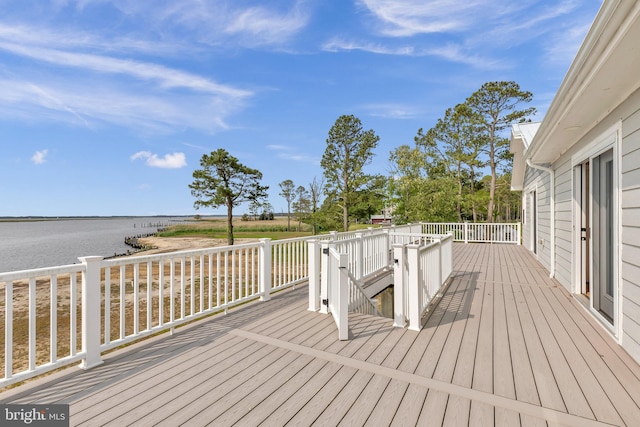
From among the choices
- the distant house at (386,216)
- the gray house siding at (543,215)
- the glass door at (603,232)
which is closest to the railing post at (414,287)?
the glass door at (603,232)

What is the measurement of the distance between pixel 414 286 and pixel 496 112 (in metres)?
19.2

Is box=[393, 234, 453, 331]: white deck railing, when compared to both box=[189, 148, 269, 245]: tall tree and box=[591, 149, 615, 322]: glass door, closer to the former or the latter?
box=[591, 149, 615, 322]: glass door

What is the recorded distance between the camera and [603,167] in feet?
10.6

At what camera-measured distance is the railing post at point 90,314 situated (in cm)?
223

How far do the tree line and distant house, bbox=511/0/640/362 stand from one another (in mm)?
12198

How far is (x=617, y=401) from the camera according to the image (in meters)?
1.74

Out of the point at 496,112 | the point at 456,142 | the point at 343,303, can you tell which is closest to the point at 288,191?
the point at 456,142

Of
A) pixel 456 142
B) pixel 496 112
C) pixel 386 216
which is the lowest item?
pixel 386 216

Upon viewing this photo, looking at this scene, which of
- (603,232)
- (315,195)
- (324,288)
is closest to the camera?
(603,232)

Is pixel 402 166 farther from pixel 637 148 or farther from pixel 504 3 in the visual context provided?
pixel 637 148

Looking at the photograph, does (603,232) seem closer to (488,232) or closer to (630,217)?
(630,217)

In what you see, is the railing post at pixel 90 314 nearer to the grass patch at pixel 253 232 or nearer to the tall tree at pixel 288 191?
the grass patch at pixel 253 232

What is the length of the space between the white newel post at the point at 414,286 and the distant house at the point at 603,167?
1685 millimetres

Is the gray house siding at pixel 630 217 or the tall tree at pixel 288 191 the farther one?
the tall tree at pixel 288 191
